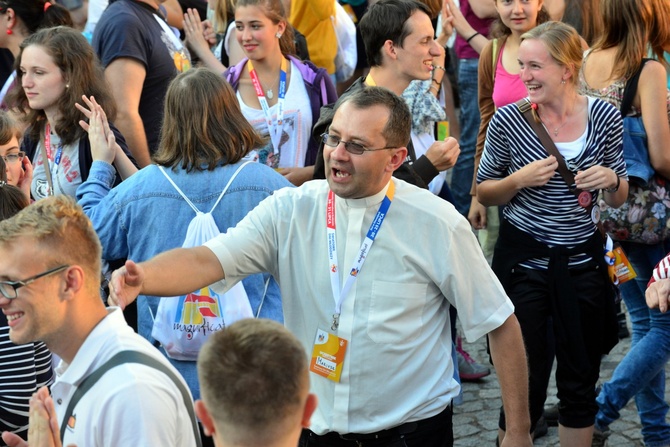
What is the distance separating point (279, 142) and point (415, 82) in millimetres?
861

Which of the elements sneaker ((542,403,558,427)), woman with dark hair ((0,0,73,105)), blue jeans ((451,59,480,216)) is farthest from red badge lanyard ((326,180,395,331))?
blue jeans ((451,59,480,216))

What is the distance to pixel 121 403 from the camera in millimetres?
2502

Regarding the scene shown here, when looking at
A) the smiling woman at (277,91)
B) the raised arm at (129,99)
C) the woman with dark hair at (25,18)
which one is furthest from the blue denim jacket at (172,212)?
the woman with dark hair at (25,18)

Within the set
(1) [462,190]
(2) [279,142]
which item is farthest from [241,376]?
(1) [462,190]

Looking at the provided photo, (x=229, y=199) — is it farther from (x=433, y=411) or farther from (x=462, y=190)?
(x=462, y=190)

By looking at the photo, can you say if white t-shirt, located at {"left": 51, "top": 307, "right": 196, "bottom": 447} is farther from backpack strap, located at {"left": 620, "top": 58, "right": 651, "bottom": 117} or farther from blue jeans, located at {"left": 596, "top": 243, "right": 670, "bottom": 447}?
backpack strap, located at {"left": 620, "top": 58, "right": 651, "bottom": 117}

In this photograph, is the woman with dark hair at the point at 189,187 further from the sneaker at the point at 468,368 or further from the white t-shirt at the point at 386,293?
the sneaker at the point at 468,368

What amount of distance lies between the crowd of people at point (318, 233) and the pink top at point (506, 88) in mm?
16

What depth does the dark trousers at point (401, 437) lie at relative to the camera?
11.8 ft

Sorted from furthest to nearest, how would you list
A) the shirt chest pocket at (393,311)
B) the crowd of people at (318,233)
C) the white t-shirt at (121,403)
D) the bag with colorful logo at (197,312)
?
the bag with colorful logo at (197,312) → the shirt chest pocket at (393,311) → the crowd of people at (318,233) → the white t-shirt at (121,403)

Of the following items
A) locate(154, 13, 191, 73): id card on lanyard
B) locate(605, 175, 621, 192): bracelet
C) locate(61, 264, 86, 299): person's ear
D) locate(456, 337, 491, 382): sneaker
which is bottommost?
locate(456, 337, 491, 382): sneaker

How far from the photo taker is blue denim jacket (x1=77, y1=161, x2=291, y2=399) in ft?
13.8

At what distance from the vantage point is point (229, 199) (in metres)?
4.21

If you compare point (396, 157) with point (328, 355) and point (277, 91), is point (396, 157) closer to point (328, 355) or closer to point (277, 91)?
point (328, 355)
